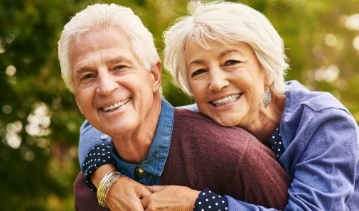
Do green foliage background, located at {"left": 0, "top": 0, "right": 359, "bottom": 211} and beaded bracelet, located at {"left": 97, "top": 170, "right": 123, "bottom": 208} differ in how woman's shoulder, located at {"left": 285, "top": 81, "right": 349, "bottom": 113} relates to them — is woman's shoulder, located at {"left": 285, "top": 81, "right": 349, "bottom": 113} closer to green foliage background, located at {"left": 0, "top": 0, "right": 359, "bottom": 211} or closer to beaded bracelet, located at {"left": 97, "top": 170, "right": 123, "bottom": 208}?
beaded bracelet, located at {"left": 97, "top": 170, "right": 123, "bottom": 208}

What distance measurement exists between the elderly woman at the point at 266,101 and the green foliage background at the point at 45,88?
2.32m

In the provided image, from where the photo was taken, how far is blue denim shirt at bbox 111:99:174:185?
9.25 ft

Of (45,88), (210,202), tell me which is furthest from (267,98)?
(45,88)

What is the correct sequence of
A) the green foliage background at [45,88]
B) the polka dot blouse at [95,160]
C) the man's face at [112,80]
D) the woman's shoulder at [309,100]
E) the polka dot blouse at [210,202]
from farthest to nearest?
the green foliage background at [45,88]
the polka dot blouse at [95,160]
the woman's shoulder at [309,100]
the man's face at [112,80]
the polka dot blouse at [210,202]

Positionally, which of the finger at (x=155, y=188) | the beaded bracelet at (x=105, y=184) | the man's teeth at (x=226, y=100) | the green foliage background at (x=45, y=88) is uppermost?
the man's teeth at (x=226, y=100)

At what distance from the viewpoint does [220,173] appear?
2723 mm

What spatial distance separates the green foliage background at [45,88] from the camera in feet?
20.7

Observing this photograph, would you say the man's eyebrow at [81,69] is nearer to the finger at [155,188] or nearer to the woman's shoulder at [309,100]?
the finger at [155,188]

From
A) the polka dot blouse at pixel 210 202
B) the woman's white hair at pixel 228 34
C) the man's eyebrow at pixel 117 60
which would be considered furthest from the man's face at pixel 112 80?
the polka dot blouse at pixel 210 202

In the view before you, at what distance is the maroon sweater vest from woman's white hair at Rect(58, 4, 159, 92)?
307 mm

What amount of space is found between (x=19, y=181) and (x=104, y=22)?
492 centimetres

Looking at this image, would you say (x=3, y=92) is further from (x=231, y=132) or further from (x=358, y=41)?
(x=358, y=41)

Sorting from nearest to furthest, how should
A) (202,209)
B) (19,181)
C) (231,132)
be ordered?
(202,209) → (231,132) → (19,181)

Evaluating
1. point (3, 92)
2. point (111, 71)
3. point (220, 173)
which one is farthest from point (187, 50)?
point (3, 92)
